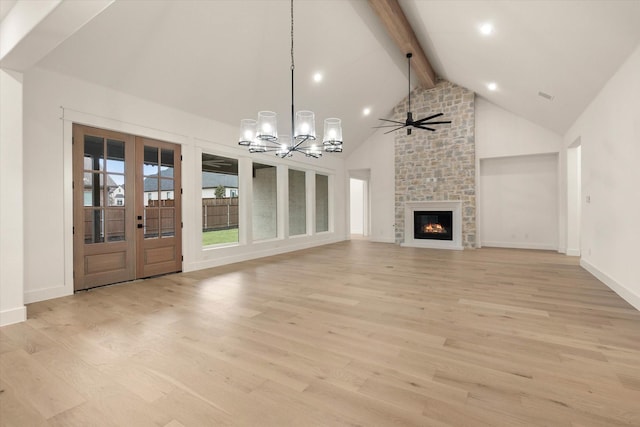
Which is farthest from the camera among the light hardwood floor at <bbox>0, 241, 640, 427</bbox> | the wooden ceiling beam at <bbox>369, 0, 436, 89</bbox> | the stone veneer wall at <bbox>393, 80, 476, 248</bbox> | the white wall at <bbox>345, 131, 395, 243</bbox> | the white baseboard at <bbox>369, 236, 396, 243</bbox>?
the white baseboard at <bbox>369, 236, 396, 243</bbox>

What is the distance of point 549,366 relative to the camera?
2.14 meters

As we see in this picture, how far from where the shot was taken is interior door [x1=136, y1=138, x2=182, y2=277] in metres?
4.92

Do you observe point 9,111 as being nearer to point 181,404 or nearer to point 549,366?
point 181,404

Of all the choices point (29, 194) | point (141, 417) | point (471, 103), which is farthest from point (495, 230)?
point (29, 194)

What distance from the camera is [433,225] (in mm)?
Answer: 8852

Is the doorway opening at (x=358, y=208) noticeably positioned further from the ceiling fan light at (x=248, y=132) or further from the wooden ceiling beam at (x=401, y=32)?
the ceiling fan light at (x=248, y=132)

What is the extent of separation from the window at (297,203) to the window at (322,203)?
0.75 meters

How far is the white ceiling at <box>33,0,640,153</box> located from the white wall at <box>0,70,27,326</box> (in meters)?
0.98

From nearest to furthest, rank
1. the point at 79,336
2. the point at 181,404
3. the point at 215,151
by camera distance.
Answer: the point at 181,404 < the point at 79,336 < the point at 215,151

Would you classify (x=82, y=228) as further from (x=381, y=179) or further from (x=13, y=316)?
(x=381, y=179)

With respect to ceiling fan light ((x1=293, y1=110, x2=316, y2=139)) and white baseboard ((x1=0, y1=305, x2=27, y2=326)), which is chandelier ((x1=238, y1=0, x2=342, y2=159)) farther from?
white baseboard ((x1=0, y1=305, x2=27, y2=326))

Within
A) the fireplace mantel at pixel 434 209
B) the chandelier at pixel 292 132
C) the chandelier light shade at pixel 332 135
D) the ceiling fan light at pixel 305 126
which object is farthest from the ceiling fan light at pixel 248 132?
the fireplace mantel at pixel 434 209

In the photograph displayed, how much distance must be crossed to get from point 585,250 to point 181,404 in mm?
6757

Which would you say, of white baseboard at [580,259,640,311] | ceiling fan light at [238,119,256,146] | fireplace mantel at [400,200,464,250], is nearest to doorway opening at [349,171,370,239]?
fireplace mantel at [400,200,464,250]
